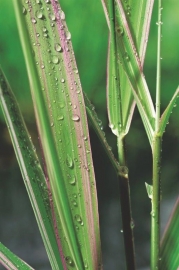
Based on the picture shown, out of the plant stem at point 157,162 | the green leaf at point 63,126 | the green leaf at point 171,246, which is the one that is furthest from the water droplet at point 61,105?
the green leaf at point 171,246

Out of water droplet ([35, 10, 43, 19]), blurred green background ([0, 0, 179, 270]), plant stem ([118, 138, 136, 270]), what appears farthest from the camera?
blurred green background ([0, 0, 179, 270])

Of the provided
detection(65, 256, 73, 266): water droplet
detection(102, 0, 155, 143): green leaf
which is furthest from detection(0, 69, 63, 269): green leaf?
detection(102, 0, 155, 143): green leaf

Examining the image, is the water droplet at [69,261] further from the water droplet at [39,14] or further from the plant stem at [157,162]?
the water droplet at [39,14]

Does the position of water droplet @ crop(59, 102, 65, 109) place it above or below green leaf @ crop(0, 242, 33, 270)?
above

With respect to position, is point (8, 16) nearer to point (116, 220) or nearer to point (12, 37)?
point (12, 37)

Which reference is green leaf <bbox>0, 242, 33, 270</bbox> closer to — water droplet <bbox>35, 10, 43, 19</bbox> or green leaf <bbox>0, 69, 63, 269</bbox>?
green leaf <bbox>0, 69, 63, 269</bbox>

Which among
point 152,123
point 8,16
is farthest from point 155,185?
point 8,16
